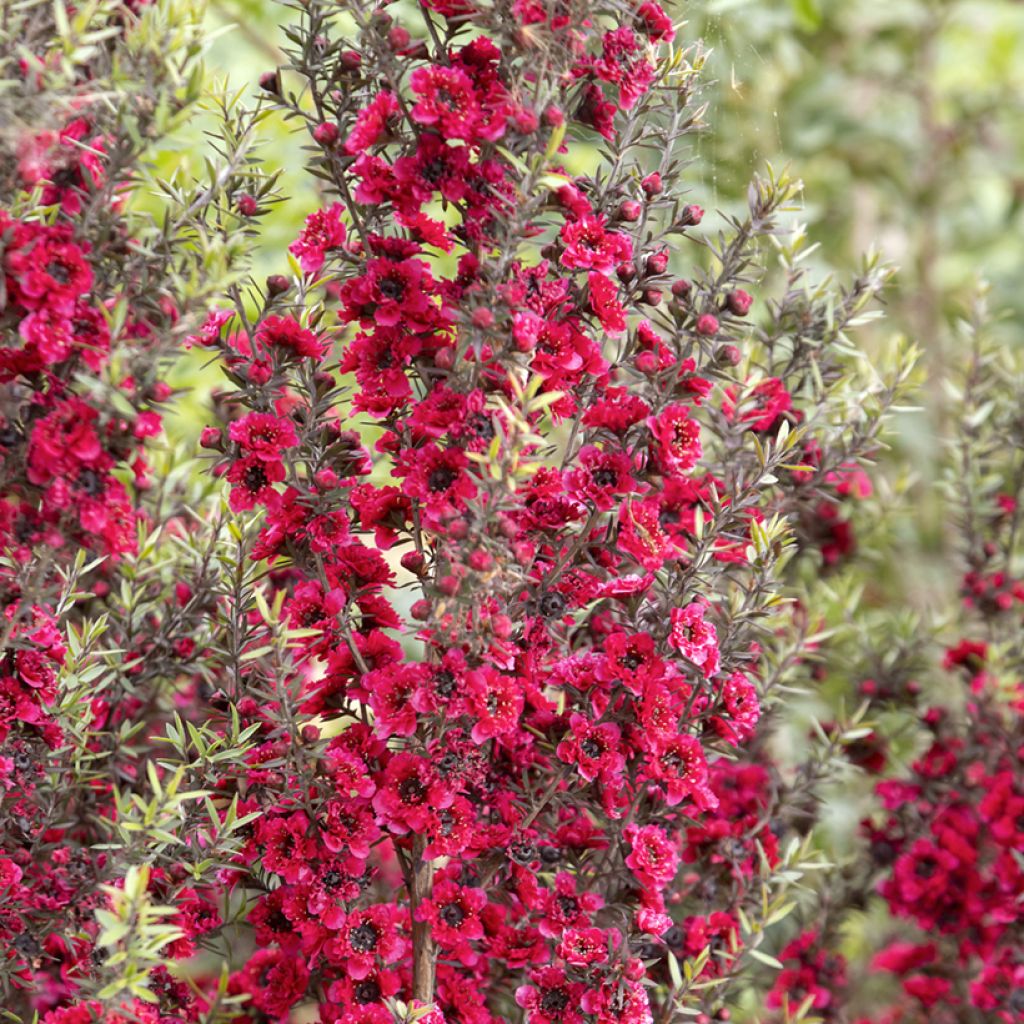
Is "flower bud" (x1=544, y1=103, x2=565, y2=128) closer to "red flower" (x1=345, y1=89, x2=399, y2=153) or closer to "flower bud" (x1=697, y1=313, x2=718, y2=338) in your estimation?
"red flower" (x1=345, y1=89, x2=399, y2=153)

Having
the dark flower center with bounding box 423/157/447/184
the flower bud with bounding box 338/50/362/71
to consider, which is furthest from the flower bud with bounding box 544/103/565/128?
the flower bud with bounding box 338/50/362/71

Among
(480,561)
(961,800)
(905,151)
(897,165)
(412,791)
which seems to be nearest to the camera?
(480,561)

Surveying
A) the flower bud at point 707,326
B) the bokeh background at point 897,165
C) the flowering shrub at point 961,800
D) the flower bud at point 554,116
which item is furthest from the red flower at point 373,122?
the bokeh background at point 897,165

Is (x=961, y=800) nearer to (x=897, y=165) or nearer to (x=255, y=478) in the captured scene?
(x=255, y=478)

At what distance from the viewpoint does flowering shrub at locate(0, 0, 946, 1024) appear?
1050mm

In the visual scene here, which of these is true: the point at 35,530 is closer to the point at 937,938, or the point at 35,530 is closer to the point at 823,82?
the point at 937,938

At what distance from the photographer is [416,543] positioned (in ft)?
3.94

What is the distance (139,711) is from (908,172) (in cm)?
285

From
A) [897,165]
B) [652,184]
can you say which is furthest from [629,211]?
[897,165]

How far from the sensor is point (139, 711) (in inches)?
63.0

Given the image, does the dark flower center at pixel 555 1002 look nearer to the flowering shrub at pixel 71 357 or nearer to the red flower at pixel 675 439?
the flowering shrub at pixel 71 357

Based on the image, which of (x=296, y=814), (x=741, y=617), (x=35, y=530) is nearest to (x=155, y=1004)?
(x=296, y=814)

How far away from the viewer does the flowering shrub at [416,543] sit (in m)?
1.05

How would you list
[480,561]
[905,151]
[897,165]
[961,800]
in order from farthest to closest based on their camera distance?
[897,165], [905,151], [961,800], [480,561]
